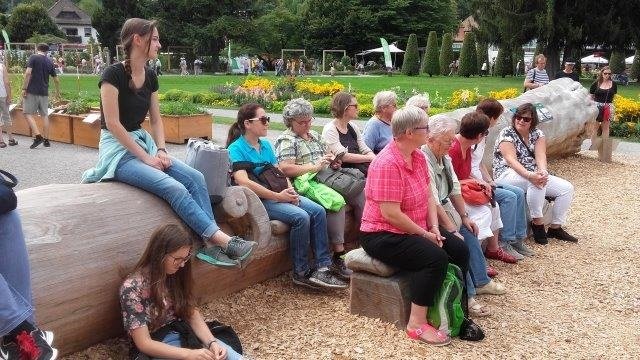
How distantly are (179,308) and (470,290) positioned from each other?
2.20 metres

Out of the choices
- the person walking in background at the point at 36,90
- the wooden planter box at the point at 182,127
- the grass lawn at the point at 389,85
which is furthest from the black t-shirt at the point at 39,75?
the grass lawn at the point at 389,85

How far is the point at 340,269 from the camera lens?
5035mm

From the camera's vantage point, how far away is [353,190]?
5.22m

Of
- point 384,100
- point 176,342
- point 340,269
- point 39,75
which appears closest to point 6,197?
point 176,342

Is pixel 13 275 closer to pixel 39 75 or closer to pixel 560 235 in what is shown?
pixel 560 235

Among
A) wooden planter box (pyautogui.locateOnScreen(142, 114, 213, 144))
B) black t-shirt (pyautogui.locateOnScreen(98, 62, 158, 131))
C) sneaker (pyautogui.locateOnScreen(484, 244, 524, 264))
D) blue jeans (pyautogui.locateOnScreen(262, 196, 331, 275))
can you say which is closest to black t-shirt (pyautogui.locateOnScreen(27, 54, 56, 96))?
wooden planter box (pyautogui.locateOnScreen(142, 114, 213, 144))

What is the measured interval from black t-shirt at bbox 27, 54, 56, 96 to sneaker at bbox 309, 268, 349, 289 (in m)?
8.55

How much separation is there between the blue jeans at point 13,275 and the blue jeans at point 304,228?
6.78 feet

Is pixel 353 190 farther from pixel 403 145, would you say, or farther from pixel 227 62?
pixel 227 62

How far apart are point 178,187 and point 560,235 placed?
170 inches

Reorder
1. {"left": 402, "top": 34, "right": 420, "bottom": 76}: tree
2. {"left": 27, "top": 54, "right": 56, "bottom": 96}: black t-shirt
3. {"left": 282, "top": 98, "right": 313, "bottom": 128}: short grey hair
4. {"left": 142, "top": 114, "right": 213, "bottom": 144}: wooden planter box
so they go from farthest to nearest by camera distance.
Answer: {"left": 402, "top": 34, "right": 420, "bottom": 76}: tree
{"left": 142, "top": 114, "right": 213, "bottom": 144}: wooden planter box
{"left": 27, "top": 54, "right": 56, "bottom": 96}: black t-shirt
{"left": 282, "top": 98, "right": 313, "bottom": 128}: short grey hair

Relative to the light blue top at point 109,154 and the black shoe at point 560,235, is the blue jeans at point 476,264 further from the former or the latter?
the light blue top at point 109,154

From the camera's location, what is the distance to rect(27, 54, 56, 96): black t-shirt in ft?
37.4

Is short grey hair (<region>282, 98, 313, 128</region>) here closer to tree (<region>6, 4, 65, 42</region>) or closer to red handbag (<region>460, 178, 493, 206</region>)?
red handbag (<region>460, 178, 493, 206</region>)
